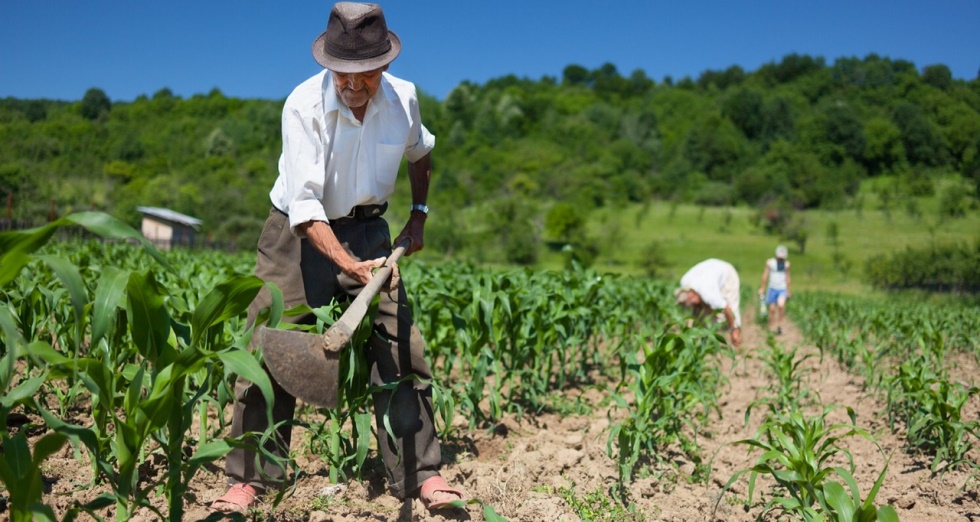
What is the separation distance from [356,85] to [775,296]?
35.7 feet

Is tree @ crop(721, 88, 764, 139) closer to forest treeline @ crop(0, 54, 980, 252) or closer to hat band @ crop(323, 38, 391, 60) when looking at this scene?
forest treeline @ crop(0, 54, 980, 252)

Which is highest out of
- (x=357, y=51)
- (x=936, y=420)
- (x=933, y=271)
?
(x=357, y=51)

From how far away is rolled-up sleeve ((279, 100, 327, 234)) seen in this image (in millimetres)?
2773

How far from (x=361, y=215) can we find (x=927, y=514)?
9.02 ft

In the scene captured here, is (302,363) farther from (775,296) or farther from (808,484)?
(775,296)

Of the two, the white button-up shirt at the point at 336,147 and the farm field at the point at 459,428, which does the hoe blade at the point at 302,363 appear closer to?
the farm field at the point at 459,428

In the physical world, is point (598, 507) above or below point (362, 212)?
below

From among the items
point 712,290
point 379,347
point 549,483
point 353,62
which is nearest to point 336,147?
point 353,62

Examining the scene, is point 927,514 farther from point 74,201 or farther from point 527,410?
point 74,201

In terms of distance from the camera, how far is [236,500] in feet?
9.08

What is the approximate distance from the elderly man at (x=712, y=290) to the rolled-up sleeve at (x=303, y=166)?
5707 mm

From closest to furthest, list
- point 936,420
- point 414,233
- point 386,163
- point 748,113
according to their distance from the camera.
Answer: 1. point 386,163
2. point 414,233
3. point 936,420
4. point 748,113

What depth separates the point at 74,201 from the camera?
1676 inches

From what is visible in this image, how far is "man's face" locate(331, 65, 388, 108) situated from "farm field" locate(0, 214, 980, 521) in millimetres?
928
